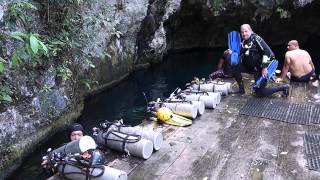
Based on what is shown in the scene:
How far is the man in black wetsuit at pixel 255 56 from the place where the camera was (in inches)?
352

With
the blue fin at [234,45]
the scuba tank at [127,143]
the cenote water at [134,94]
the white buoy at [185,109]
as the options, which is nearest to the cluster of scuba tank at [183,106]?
the white buoy at [185,109]

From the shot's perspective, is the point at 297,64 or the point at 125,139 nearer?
the point at 125,139

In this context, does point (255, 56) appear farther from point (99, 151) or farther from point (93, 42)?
point (99, 151)

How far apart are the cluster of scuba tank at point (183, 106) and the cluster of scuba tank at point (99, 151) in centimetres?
120

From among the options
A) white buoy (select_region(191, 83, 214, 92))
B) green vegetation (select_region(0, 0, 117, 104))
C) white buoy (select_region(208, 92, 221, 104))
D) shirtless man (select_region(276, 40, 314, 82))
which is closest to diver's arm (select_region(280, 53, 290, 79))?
shirtless man (select_region(276, 40, 314, 82))

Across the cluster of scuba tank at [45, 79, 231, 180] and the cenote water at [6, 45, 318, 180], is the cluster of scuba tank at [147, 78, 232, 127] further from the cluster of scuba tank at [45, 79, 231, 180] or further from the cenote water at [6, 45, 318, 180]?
the cenote water at [6, 45, 318, 180]

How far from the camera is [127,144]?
616 centimetres

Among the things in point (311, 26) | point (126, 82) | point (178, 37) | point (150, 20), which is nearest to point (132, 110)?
point (126, 82)

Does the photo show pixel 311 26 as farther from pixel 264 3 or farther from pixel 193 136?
pixel 193 136

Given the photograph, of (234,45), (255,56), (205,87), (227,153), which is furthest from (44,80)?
(255,56)

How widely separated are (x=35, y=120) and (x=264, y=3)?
12315mm

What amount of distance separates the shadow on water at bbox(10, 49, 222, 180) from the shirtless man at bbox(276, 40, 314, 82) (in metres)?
4.52

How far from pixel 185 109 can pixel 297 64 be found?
13.7ft

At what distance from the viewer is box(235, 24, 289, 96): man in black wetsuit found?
8930 millimetres
